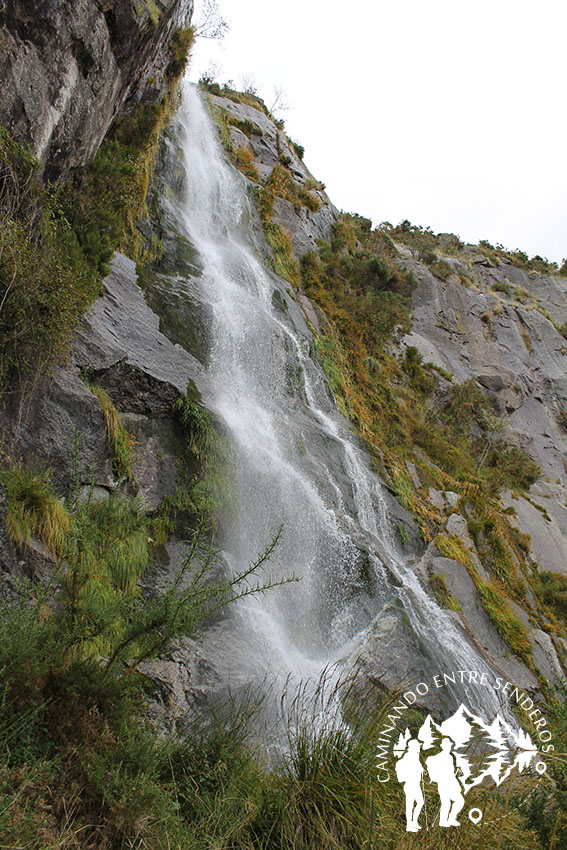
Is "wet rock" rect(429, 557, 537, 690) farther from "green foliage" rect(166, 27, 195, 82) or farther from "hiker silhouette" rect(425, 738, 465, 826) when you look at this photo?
"green foliage" rect(166, 27, 195, 82)

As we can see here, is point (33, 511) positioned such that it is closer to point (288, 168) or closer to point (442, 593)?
point (442, 593)

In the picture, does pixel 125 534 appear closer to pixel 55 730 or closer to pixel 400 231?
pixel 55 730

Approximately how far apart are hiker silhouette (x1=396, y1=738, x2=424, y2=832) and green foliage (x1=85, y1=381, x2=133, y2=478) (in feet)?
14.2

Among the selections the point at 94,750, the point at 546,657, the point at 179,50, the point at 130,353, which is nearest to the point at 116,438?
the point at 130,353

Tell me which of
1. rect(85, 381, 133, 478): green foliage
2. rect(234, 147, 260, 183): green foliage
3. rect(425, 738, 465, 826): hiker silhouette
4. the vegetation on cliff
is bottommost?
rect(85, 381, 133, 478): green foliage

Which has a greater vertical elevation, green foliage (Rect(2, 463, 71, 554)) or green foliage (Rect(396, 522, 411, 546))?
green foliage (Rect(396, 522, 411, 546))

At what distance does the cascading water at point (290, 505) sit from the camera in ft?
21.5

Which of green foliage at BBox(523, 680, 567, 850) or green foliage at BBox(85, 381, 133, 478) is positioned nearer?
green foliage at BBox(523, 680, 567, 850)

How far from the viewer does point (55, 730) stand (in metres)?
2.60

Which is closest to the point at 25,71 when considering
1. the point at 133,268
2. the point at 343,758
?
the point at 133,268

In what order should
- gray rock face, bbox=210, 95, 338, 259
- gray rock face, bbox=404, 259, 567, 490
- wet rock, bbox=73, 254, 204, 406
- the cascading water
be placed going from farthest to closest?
1. gray rock face, bbox=404, 259, 567, 490
2. gray rock face, bbox=210, 95, 338, 259
3. wet rock, bbox=73, 254, 204, 406
4. the cascading water

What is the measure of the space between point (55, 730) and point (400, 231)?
37515 millimetres

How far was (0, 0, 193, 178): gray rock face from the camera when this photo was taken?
5.32 metres

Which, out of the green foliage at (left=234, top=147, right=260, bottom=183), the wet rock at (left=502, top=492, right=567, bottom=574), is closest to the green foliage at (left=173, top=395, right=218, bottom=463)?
the wet rock at (left=502, top=492, right=567, bottom=574)
